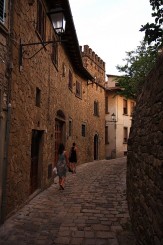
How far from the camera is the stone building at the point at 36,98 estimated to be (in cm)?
628

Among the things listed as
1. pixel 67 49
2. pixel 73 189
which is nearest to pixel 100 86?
pixel 67 49

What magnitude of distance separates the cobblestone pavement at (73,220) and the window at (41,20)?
17.7 ft

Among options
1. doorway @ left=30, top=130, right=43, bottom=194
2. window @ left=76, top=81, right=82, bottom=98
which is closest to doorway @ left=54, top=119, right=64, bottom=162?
doorway @ left=30, top=130, right=43, bottom=194

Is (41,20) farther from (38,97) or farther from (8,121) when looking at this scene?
(8,121)

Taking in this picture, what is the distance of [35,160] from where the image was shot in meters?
8.81

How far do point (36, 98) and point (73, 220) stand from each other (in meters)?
4.30

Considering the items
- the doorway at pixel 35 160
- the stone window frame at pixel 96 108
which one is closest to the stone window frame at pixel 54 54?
the doorway at pixel 35 160

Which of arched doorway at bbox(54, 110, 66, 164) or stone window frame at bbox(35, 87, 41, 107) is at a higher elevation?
stone window frame at bbox(35, 87, 41, 107)

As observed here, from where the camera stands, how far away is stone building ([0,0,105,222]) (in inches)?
247

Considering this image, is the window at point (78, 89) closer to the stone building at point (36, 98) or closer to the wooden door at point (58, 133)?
the stone building at point (36, 98)

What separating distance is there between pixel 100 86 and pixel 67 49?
9874 mm

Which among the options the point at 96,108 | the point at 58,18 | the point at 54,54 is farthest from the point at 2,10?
the point at 96,108

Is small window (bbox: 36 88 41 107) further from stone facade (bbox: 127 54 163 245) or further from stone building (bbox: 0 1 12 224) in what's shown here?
stone facade (bbox: 127 54 163 245)

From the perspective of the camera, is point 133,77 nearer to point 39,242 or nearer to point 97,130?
point 97,130
